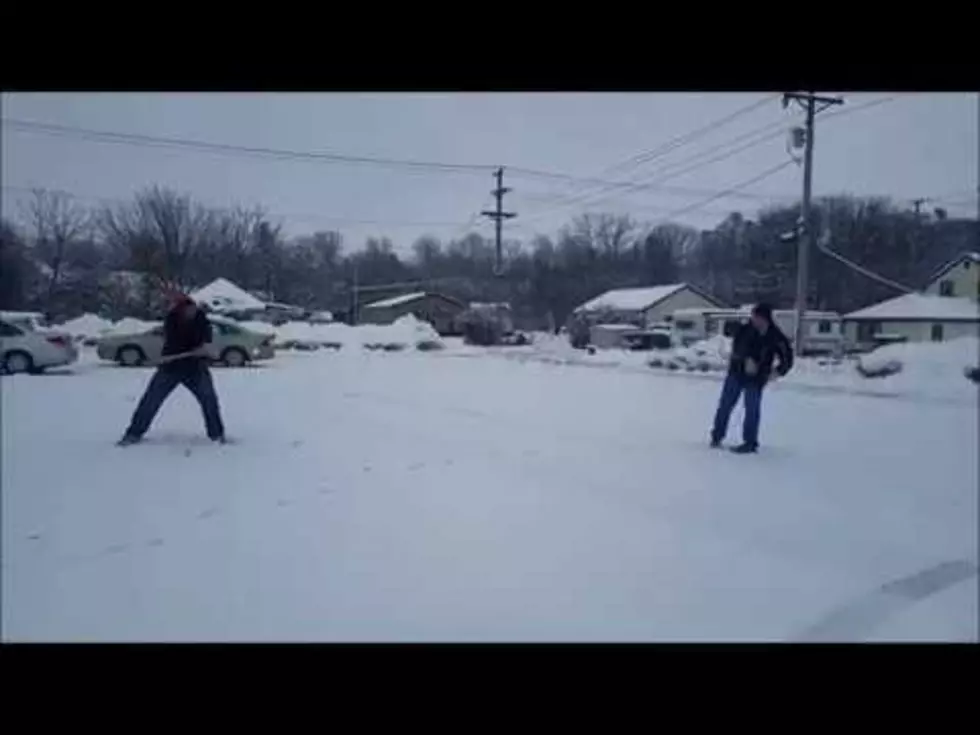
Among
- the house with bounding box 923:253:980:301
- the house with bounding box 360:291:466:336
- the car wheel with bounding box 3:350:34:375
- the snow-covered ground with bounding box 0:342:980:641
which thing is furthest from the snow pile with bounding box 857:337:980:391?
the car wheel with bounding box 3:350:34:375

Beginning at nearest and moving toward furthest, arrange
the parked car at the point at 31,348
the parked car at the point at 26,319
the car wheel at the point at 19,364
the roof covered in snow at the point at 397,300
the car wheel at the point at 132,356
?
the parked car at the point at 26,319
the parked car at the point at 31,348
the car wheel at the point at 132,356
the roof covered in snow at the point at 397,300
the car wheel at the point at 19,364

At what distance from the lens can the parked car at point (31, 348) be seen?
4.20 m

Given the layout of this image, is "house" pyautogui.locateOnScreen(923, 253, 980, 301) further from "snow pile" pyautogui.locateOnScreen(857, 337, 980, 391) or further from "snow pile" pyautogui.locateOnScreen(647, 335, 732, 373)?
"snow pile" pyautogui.locateOnScreen(647, 335, 732, 373)

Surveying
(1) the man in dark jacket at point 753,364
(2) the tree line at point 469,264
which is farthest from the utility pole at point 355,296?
(1) the man in dark jacket at point 753,364

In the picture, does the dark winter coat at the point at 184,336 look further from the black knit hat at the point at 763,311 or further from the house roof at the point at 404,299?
the black knit hat at the point at 763,311

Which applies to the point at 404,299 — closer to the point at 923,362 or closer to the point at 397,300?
the point at 397,300

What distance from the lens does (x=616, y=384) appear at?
7316mm

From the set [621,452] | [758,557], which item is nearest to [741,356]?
[621,452]

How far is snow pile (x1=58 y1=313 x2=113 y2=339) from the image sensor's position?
4120 mm

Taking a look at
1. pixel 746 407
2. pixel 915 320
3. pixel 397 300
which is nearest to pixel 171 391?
pixel 397 300

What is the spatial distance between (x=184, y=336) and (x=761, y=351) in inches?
130

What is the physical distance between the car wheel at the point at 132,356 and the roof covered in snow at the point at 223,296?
75cm
